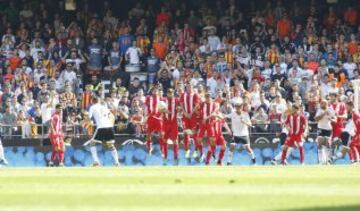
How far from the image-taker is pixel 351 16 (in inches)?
1427

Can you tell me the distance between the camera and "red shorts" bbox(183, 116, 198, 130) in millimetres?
29469

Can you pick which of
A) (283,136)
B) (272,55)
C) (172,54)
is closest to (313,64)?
(272,55)

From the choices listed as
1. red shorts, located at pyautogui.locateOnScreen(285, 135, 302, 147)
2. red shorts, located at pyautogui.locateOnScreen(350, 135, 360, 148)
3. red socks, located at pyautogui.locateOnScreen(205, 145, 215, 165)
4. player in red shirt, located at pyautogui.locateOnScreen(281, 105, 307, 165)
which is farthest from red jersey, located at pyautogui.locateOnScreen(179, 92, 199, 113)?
red shorts, located at pyautogui.locateOnScreen(350, 135, 360, 148)

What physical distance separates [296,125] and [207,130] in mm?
2344

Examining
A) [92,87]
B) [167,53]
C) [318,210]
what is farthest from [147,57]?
[318,210]

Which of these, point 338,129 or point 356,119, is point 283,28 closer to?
point 338,129

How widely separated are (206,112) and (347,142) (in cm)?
392

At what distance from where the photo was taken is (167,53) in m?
35.0

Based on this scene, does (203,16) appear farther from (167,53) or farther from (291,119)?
(291,119)

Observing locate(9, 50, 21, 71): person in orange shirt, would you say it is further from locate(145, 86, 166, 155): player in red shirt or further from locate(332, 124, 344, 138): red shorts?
locate(332, 124, 344, 138): red shorts

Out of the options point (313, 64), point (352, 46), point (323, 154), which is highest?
point (352, 46)

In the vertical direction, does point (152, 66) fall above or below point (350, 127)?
above

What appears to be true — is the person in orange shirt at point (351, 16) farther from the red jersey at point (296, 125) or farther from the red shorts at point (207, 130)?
the red shorts at point (207, 130)

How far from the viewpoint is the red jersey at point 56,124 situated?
2886cm
